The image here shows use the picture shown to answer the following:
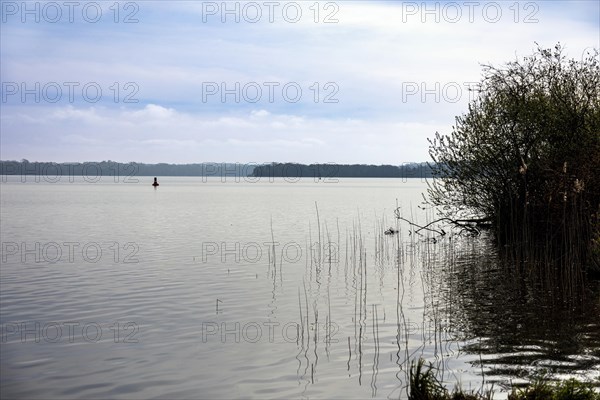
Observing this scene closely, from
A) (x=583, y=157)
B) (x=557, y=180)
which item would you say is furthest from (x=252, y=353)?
(x=583, y=157)

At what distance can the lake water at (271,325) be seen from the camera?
13.3 m

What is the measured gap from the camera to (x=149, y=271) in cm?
2920

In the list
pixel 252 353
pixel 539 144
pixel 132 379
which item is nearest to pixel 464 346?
pixel 252 353

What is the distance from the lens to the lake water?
1329 centimetres

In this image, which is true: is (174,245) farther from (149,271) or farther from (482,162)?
(482,162)

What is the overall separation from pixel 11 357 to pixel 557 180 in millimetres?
23015

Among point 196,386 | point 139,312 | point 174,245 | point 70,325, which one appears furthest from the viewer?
point 174,245

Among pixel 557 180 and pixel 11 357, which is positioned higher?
pixel 557 180

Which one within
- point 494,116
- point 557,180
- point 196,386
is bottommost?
point 196,386

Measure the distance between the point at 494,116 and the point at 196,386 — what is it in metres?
26.5

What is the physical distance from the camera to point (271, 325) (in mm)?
18531

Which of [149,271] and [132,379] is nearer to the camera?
[132,379]

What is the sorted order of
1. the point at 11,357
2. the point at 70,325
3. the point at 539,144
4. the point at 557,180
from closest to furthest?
the point at 11,357
the point at 70,325
the point at 557,180
the point at 539,144

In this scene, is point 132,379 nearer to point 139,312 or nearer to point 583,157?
point 139,312
